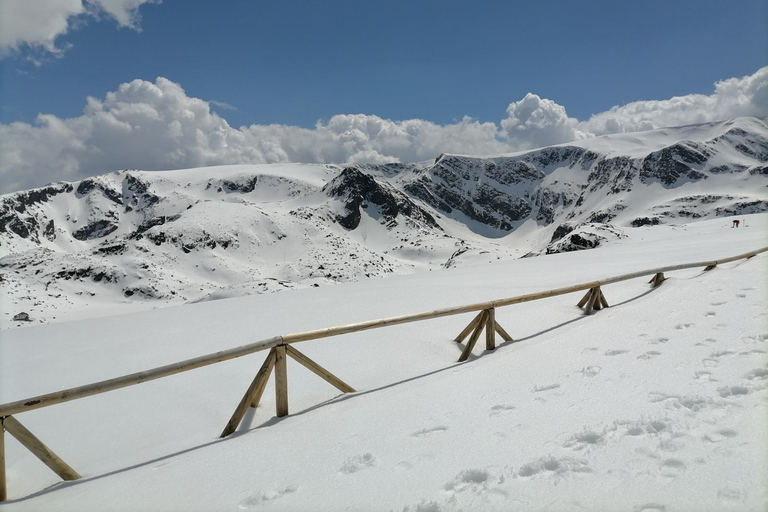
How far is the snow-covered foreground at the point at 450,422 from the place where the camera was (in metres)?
3.85

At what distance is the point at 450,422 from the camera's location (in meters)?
5.32

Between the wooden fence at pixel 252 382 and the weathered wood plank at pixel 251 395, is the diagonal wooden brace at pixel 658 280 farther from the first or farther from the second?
the weathered wood plank at pixel 251 395

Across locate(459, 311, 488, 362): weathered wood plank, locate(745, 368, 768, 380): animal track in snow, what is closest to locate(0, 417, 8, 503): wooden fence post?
locate(459, 311, 488, 362): weathered wood plank

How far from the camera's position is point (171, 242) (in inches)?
7338

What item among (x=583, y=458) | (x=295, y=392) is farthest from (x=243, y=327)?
(x=583, y=458)

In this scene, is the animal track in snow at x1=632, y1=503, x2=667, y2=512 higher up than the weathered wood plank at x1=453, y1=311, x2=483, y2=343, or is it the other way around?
the weathered wood plank at x1=453, y1=311, x2=483, y2=343

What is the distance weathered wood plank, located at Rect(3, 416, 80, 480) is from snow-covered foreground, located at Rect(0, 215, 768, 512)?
0.19 meters

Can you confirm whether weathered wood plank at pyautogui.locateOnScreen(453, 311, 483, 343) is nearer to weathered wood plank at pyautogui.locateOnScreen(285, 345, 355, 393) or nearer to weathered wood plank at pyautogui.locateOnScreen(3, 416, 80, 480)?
weathered wood plank at pyautogui.locateOnScreen(285, 345, 355, 393)

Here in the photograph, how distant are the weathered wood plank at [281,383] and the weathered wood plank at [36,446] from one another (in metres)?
2.57

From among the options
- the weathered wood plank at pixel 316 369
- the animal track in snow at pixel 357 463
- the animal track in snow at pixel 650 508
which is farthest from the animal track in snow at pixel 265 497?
the animal track in snow at pixel 650 508

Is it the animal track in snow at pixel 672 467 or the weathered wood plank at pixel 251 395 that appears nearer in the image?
the animal track in snow at pixel 672 467

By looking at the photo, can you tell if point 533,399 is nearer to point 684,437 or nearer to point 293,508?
point 684,437

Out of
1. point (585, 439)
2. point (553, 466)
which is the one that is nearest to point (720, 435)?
point (585, 439)

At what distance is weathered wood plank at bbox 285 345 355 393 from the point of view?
21.1 feet
